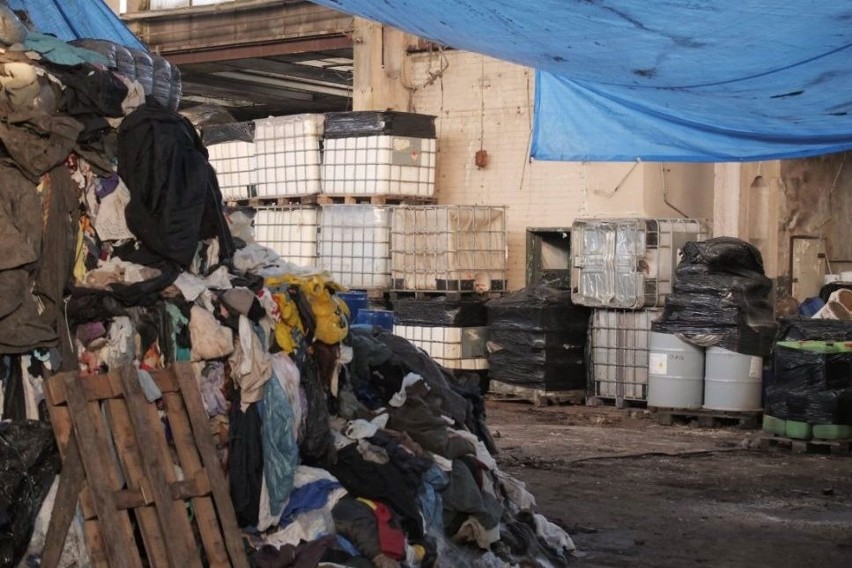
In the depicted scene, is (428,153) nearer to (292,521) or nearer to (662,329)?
(662,329)

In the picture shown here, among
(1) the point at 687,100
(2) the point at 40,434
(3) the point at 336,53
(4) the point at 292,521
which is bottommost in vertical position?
(4) the point at 292,521

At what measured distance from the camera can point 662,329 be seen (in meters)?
15.2

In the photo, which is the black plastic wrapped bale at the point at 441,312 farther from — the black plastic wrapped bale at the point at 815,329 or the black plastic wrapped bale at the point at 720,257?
the black plastic wrapped bale at the point at 815,329

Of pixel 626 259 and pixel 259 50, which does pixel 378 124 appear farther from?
pixel 259 50

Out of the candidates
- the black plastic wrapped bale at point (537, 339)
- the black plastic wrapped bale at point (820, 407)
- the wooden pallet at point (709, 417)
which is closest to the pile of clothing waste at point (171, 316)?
the black plastic wrapped bale at point (820, 407)

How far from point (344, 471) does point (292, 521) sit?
1.80 feet

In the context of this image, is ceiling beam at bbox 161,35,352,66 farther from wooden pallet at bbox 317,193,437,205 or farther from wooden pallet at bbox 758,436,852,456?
wooden pallet at bbox 758,436,852,456

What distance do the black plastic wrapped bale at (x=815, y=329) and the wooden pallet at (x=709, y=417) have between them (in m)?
1.18

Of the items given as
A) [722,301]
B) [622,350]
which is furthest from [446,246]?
[722,301]

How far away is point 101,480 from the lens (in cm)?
667

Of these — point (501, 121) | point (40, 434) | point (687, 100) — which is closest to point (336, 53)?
point (501, 121)

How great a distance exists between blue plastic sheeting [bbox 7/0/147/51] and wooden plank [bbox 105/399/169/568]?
3.33 m

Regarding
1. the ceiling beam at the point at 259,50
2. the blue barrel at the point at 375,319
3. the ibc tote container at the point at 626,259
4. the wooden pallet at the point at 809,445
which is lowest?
the wooden pallet at the point at 809,445

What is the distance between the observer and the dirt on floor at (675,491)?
30.0ft
